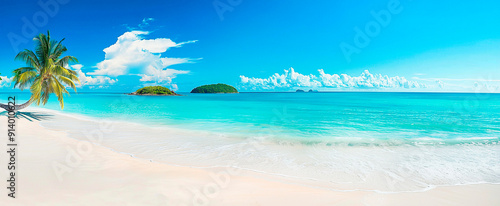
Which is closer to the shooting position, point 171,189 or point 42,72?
point 171,189

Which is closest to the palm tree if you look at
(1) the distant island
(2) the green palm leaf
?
(2) the green palm leaf

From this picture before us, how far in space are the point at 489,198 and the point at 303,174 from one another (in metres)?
3.90

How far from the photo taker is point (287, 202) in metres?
4.27

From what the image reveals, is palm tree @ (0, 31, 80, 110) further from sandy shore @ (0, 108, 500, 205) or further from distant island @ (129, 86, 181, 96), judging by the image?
distant island @ (129, 86, 181, 96)

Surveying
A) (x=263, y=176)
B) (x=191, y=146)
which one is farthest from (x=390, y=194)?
(x=191, y=146)

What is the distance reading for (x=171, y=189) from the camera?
4.59 metres

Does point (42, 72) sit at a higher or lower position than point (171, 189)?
higher

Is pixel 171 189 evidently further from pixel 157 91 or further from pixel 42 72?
pixel 157 91

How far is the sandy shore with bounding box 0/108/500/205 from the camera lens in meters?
4.17

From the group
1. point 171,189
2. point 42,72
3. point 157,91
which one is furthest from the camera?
point 157,91

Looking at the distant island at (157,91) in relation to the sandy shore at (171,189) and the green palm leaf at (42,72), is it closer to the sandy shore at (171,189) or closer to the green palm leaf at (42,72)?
the green palm leaf at (42,72)

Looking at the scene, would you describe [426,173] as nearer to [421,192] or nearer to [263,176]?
[421,192]

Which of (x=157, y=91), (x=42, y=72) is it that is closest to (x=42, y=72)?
(x=42, y=72)

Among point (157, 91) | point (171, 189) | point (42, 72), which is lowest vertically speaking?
point (171, 189)
